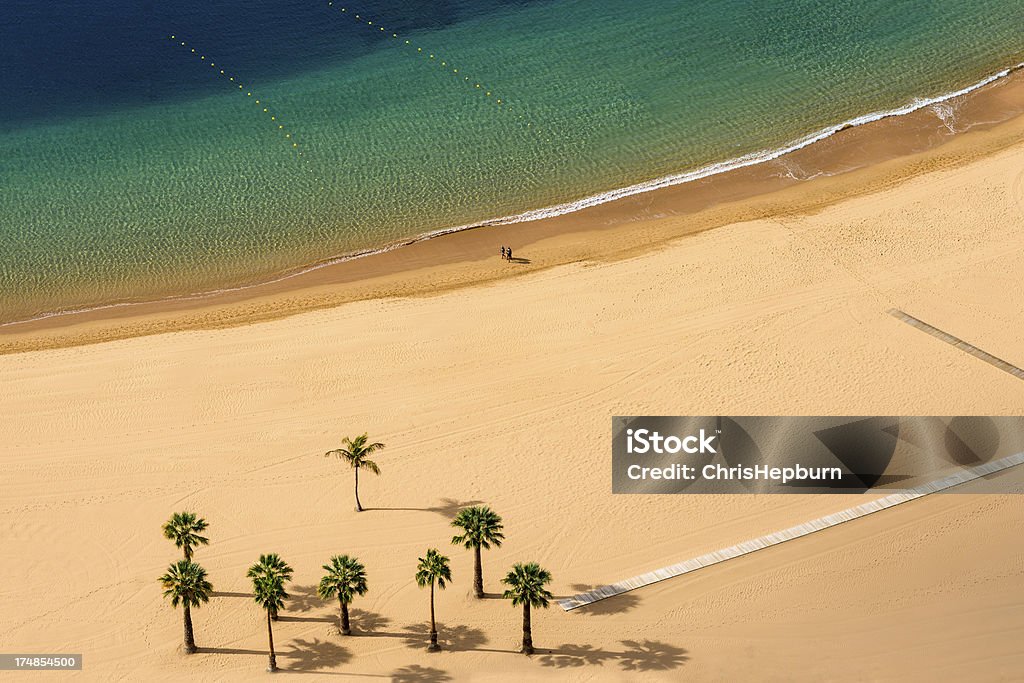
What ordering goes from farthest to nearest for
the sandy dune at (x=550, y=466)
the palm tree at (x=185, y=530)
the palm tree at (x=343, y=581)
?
the sandy dune at (x=550, y=466) < the palm tree at (x=185, y=530) < the palm tree at (x=343, y=581)

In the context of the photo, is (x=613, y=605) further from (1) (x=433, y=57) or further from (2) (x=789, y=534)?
(1) (x=433, y=57)

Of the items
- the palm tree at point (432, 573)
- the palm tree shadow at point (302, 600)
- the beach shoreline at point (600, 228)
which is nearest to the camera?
the palm tree at point (432, 573)

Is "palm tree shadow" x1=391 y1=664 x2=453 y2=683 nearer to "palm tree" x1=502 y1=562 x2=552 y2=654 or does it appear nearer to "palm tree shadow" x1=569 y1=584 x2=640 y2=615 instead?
"palm tree" x1=502 y1=562 x2=552 y2=654

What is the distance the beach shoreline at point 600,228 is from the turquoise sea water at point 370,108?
192cm

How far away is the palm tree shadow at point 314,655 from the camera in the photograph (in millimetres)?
50125

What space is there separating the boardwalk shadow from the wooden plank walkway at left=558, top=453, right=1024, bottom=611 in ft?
7.53

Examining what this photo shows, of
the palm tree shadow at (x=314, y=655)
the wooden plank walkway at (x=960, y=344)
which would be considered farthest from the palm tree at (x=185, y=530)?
the wooden plank walkway at (x=960, y=344)

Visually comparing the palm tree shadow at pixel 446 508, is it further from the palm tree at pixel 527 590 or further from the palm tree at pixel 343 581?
the palm tree at pixel 527 590

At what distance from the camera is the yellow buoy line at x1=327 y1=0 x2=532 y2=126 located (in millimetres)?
91250

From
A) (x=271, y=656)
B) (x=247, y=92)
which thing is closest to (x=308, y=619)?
(x=271, y=656)

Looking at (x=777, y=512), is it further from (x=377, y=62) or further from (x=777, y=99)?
(x=377, y=62)

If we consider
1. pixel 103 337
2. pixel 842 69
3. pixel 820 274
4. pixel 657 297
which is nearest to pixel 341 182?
pixel 103 337

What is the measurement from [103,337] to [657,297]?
106 feet

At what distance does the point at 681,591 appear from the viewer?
5325 centimetres
